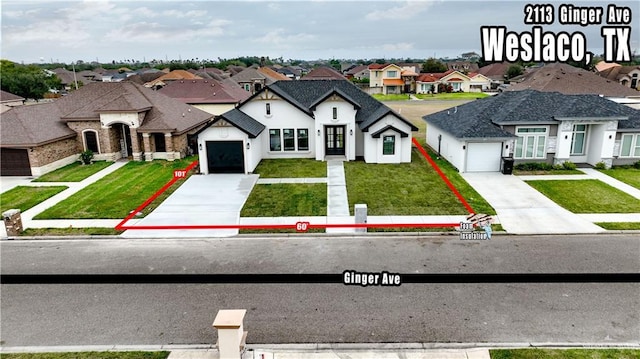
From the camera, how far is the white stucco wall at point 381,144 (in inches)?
1079

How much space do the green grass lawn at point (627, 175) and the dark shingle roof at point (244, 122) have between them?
2124cm

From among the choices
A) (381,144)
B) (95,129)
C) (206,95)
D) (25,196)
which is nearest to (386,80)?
(206,95)

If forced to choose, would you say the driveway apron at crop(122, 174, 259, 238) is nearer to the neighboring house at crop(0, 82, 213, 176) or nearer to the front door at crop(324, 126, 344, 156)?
the front door at crop(324, 126, 344, 156)

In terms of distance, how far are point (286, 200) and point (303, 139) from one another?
9748mm

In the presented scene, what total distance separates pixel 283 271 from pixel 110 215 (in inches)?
389

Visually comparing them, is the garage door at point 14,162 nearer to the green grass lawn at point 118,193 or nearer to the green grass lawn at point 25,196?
the green grass lawn at point 25,196

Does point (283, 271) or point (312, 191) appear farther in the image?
point (312, 191)

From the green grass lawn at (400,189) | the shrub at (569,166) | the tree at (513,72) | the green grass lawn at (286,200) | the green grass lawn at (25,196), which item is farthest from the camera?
the tree at (513,72)

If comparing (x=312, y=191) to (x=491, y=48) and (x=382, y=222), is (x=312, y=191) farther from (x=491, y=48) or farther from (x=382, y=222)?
(x=491, y=48)

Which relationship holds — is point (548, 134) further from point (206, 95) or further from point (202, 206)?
point (206, 95)

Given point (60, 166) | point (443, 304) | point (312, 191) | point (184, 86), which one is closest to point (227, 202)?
point (312, 191)

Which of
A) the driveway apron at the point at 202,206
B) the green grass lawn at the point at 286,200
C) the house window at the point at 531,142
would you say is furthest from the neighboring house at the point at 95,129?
the house window at the point at 531,142

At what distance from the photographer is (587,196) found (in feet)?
68.8

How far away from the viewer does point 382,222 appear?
17.7 metres
